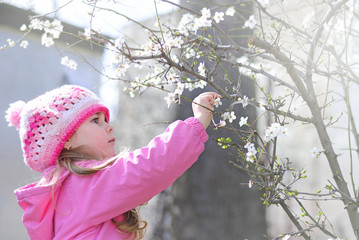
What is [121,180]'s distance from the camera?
117 centimetres

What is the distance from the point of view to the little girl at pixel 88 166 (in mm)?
1146

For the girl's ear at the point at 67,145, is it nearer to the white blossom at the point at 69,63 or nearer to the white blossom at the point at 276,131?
the white blossom at the point at 69,63

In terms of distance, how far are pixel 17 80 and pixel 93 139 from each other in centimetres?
318

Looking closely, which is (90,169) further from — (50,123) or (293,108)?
(293,108)

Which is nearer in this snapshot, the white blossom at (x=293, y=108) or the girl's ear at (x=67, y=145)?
the white blossom at (x=293, y=108)

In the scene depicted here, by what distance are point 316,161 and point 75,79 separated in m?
2.72

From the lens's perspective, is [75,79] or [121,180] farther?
[75,79]

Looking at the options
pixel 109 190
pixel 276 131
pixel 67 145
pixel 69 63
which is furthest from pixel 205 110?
pixel 69 63

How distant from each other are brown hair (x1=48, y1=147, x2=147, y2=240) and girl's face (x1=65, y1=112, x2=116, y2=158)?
0.8 inches

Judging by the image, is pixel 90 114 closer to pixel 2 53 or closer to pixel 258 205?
pixel 258 205

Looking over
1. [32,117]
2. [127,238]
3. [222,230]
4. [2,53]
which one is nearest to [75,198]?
[127,238]

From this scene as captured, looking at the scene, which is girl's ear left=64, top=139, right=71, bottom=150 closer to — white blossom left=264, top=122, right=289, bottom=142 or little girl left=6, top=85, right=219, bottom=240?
little girl left=6, top=85, right=219, bottom=240

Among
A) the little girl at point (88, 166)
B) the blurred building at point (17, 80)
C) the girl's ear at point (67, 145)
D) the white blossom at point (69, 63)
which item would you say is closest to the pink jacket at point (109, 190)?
the little girl at point (88, 166)

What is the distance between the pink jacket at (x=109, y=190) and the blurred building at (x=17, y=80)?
8.66 ft
